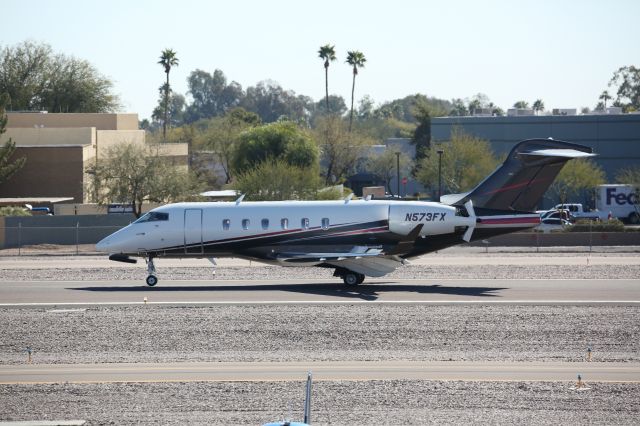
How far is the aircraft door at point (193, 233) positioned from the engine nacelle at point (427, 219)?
6499 millimetres

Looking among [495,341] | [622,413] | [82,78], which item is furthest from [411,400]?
[82,78]

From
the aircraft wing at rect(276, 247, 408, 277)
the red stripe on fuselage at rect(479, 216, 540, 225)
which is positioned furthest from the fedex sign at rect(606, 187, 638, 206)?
the aircraft wing at rect(276, 247, 408, 277)

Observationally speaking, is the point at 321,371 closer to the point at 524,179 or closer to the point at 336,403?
the point at 336,403

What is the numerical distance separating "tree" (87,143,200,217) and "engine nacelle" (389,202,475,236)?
98.5 ft

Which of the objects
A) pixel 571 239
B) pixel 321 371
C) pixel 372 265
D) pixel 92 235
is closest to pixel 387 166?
pixel 571 239

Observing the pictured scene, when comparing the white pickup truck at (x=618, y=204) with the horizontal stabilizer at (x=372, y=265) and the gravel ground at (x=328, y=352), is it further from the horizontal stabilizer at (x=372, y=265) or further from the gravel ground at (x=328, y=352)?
the gravel ground at (x=328, y=352)

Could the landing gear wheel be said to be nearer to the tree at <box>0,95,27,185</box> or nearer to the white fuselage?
the white fuselage

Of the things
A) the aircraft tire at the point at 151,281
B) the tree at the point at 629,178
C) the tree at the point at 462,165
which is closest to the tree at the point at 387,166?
the tree at the point at 462,165

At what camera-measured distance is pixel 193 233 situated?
32.7 meters

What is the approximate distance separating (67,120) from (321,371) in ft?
222

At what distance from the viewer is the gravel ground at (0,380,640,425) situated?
612 inches

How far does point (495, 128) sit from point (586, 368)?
70.6 metres

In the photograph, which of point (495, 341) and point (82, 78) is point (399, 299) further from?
point (82, 78)

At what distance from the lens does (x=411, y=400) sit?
16562 millimetres
